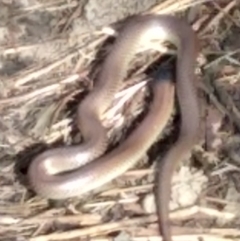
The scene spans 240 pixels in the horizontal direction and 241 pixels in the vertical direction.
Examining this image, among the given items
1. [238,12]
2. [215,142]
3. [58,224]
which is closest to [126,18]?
[238,12]

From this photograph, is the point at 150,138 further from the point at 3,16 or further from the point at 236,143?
the point at 3,16

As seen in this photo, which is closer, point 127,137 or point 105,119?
point 127,137

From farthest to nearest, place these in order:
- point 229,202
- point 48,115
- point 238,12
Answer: point 238,12
point 48,115
point 229,202

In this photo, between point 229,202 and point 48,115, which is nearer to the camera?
point 229,202
